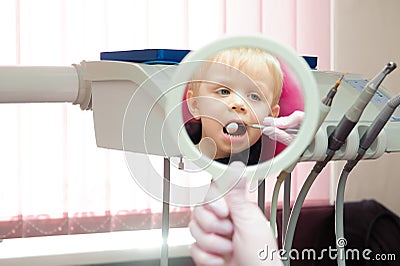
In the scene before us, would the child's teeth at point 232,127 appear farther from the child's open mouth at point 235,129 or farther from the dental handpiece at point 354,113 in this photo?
the dental handpiece at point 354,113

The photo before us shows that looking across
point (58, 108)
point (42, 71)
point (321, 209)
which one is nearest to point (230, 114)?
point (42, 71)

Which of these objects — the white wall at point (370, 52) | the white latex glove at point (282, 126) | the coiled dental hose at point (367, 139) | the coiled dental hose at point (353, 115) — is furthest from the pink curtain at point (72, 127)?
the white latex glove at point (282, 126)

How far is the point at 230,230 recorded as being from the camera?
0.47 meters

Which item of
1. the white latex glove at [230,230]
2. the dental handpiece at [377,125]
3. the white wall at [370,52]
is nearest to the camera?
the white latex glove at [230,230]

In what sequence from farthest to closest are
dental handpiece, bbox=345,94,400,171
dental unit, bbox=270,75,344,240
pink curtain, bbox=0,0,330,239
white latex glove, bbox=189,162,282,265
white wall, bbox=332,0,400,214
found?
white wall, bbox=332,0,400,214 → pink curtain, bbox=0,0,330,239 → dental handpiece, bbox=345,94,400,171 → dental unit, bbox=270,75,344,240 → white latex glove, bbox=189,162,282,265

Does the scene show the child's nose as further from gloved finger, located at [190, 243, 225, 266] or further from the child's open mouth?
gloved finger, located at [190, 243, 225, 266]

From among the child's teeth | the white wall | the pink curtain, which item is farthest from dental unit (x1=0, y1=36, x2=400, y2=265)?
the white wall

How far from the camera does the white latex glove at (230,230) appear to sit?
47 centimetres

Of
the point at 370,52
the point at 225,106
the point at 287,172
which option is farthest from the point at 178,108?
the point at 370,52

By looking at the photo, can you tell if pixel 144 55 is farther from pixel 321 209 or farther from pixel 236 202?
pixel 321 209

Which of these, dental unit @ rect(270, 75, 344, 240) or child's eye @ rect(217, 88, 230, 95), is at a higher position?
child's eye @ rect(217, 88, 230, 95)

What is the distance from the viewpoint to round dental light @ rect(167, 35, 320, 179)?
497 mm

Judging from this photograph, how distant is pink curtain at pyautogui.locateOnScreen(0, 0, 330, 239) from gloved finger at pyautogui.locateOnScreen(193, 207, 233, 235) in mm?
1561

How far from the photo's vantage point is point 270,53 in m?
0.53
